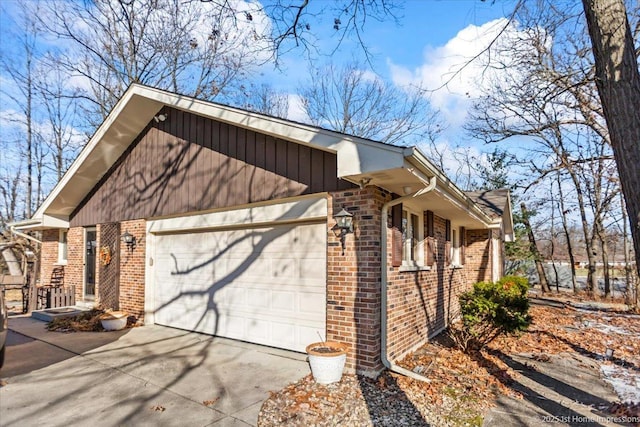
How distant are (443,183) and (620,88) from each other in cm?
258

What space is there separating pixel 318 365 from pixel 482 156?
2034 centimetres

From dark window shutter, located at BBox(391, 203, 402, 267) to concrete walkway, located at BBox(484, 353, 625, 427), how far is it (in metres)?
2.09

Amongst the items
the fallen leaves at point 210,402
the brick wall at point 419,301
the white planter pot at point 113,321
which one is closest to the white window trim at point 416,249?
the brick wall at point 419,301

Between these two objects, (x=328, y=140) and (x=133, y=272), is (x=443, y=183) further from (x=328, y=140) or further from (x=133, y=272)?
(x=133, y=272)

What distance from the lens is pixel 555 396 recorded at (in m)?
4.57

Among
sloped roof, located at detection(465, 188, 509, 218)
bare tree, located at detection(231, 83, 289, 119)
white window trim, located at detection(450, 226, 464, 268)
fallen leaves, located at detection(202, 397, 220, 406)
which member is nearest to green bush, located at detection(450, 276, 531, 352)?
white window trim, located at detection(450, 226, 464, 268)

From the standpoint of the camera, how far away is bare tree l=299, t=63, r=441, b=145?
20328 mm

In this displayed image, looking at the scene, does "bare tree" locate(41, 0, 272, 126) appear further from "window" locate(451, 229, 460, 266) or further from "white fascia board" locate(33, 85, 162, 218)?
"window" locate(451, 229, 460, 266)

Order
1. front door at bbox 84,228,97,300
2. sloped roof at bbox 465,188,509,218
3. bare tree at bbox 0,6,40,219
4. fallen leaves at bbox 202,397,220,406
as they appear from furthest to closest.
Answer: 1. bare tree at bbox 0,6,40,219
2. sloped roof at bbox 465,188,509,218
3. front door at bbox 84,228,97,300
4. fallen leaves at bbox 202,397,220,406

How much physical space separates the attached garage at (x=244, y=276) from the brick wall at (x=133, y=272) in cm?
29

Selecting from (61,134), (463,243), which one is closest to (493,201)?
(463,243)

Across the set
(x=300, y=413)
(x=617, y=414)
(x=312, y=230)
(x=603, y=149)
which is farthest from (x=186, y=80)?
(x=603, y=149)

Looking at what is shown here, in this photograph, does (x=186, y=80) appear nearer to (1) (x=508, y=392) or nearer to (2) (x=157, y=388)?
(2) (x=157, y=388)

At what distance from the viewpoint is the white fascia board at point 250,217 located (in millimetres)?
5582
